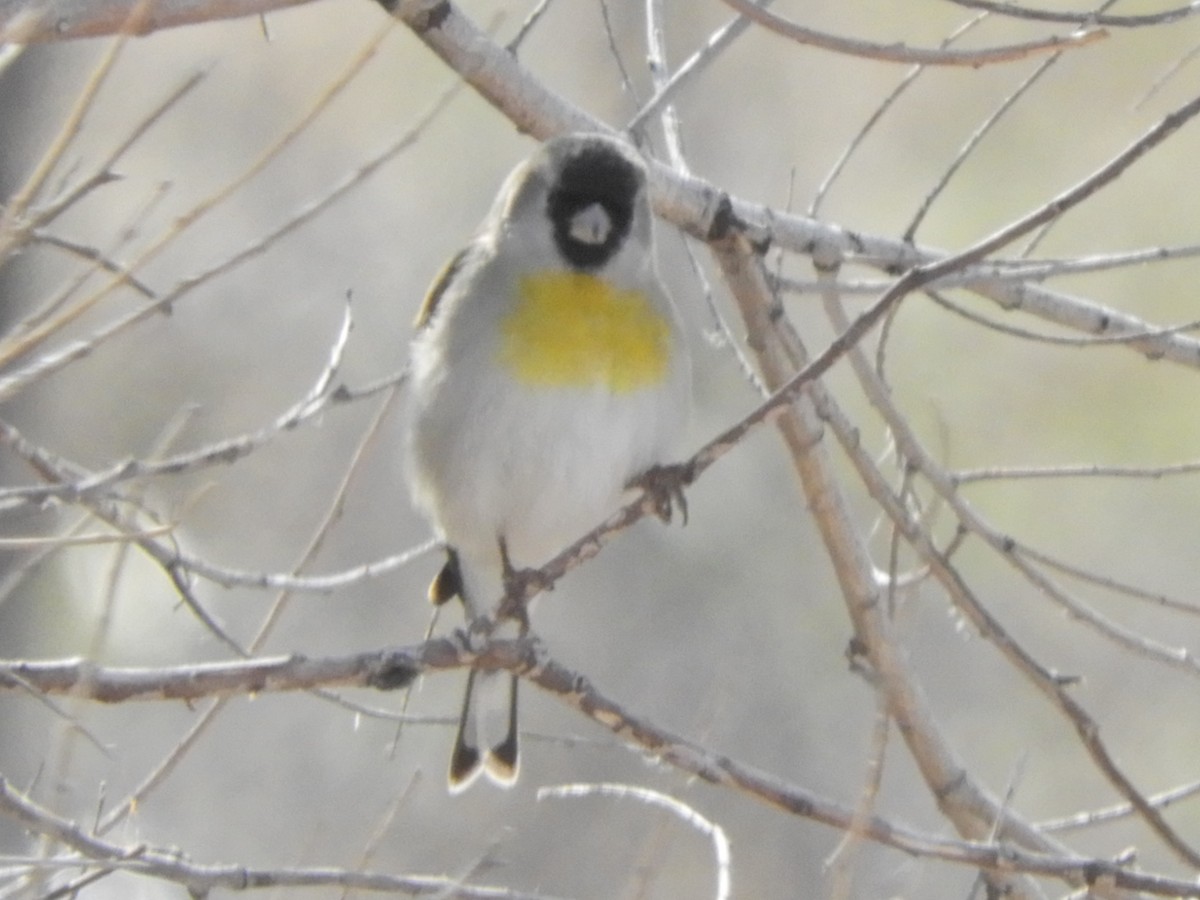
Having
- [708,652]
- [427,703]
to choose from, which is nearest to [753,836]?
[708,652]

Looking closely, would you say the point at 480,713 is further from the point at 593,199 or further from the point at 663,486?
the point at 593,199

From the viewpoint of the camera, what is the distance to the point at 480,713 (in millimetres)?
3916

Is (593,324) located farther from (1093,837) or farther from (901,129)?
(901,129)

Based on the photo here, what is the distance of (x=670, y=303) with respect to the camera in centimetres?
367

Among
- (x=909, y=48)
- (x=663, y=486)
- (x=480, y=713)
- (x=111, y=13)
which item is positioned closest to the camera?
(x=111, y=13)

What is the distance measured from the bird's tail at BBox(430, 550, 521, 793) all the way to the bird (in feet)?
0.28

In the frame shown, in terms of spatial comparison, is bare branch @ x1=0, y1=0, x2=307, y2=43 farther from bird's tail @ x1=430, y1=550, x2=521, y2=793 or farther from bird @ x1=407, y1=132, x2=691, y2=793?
bird's tail @ x1=430, y1=550, x2=521, y2=793

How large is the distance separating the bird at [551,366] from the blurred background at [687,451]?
3.35 m

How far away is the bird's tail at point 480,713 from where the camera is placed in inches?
151

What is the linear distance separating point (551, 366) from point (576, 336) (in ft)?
0.24

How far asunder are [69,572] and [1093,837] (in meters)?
4.40

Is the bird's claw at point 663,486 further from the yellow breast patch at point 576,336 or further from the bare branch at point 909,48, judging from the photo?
the bare branch at point 909,48

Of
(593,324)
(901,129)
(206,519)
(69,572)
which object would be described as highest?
(901,129)

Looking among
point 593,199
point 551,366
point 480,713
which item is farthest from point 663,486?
point 480,713
